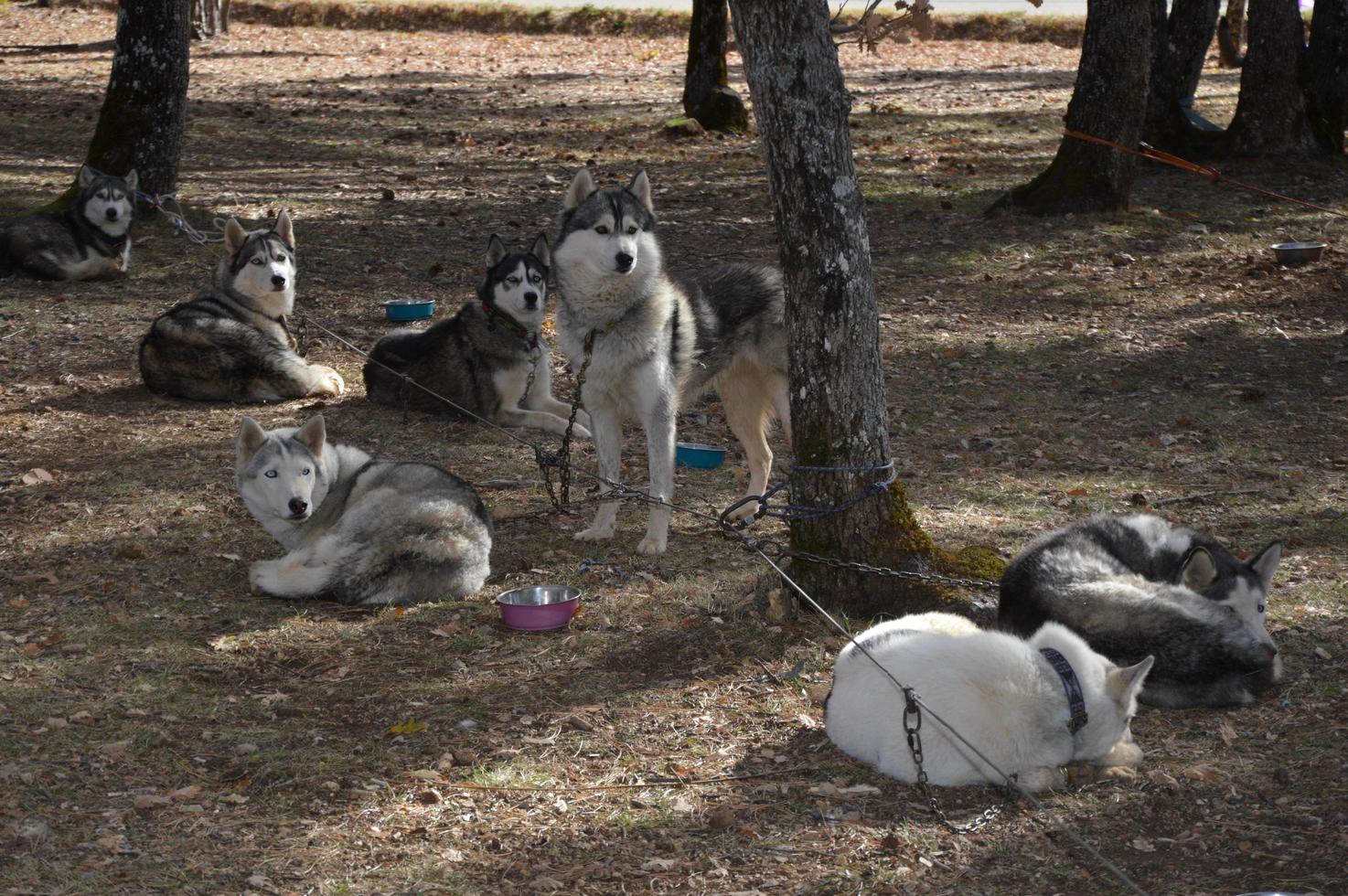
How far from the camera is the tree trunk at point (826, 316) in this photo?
16.9 ft

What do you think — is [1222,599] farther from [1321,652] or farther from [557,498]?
[557,498]

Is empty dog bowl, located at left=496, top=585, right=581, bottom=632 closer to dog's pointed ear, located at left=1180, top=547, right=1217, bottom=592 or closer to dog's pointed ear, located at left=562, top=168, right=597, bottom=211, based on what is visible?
dog's pointed ear, located at left=562, top=168, right=597, bottom=211

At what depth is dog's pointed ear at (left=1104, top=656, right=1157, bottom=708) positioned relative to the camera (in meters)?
4.28

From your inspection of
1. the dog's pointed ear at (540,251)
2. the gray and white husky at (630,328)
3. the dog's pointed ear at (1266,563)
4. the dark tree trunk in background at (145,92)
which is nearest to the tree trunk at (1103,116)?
the dog's pointed ear at (540,251)

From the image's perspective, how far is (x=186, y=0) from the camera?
1254cm

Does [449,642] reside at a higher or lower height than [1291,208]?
lower

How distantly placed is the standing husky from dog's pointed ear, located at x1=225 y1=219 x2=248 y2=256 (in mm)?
1318

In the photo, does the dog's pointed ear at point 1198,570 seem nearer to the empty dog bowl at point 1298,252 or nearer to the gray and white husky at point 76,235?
the empty dog bowl at point 1298,252

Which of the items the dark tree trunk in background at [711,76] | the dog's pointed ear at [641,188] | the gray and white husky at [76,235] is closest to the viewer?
the dog's pointed ear at [641,188]

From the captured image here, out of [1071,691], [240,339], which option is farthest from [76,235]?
[1071,691]

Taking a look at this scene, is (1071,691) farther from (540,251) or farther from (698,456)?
(540,251)

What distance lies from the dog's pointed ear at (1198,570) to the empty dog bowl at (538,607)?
8.67 feet

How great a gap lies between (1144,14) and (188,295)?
9321 mm

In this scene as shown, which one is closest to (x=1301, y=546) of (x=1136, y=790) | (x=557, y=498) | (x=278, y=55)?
(x=1136, y=790)
